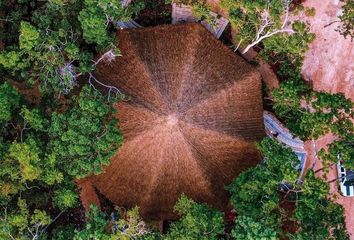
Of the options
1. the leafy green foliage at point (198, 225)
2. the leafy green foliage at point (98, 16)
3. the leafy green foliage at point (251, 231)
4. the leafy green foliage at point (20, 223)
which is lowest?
the leafy green foliage at point (20, 223)

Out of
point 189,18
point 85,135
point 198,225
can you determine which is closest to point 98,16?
point 85,135

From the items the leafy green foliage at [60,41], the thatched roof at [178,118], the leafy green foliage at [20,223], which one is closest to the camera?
the leafy green foliage at [20,223]

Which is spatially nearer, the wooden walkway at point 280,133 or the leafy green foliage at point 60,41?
the leafy green foliage at point 60,41

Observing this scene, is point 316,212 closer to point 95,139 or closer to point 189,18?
point 95,139

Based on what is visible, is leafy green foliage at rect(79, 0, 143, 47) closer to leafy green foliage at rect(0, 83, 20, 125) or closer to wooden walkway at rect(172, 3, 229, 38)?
leafy green foliage at rect(0, 83, 20, 125)

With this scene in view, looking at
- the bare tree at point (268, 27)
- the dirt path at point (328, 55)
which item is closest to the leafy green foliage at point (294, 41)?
the bare tree at point (268, 27)

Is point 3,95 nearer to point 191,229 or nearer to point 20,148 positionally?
point 20,148

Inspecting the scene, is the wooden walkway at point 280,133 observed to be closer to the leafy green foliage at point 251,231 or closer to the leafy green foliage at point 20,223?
the leafy green foliage at point 251,231

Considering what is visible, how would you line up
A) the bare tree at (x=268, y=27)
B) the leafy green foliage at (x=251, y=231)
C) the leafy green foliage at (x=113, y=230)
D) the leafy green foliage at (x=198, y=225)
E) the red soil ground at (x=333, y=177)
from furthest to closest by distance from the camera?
the red soil ground at (x=333, y=177)
the bare tree at (x=268, y=27)
the leafy green foliage at (x=198, y=225)
the leafy green foliage at (x=113, y=230)
the leafy green foliage at (x=251, y=231)
